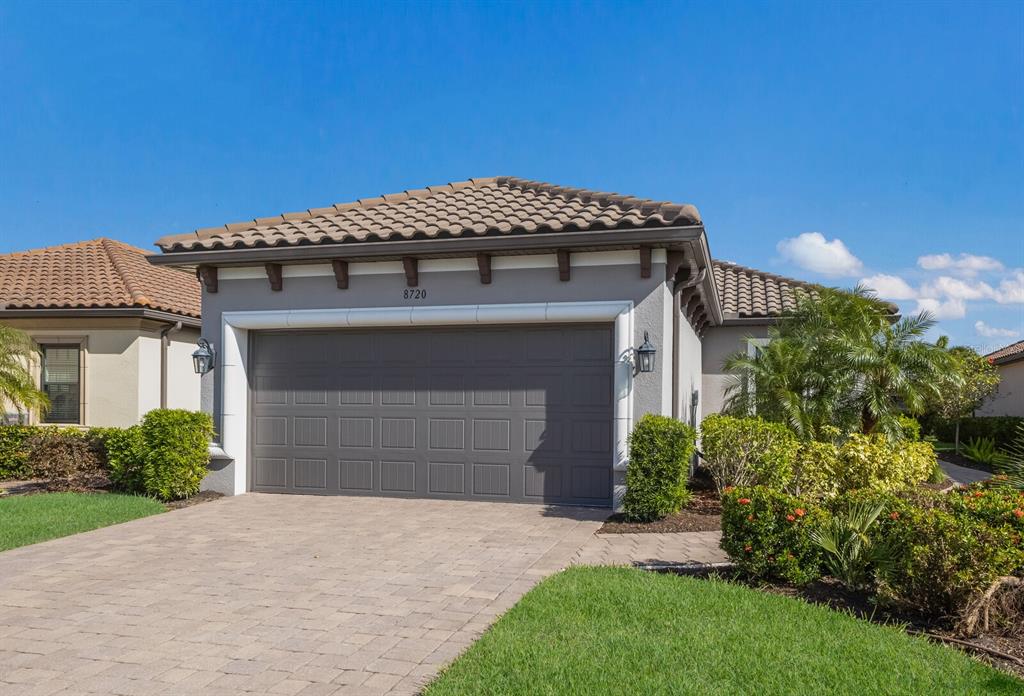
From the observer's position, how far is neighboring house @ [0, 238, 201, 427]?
15672mm

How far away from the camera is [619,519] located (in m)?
9.30

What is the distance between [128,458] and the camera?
10.7 metres

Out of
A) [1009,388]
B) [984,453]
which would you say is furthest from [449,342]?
[1009,388]

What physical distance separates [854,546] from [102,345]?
15.3m

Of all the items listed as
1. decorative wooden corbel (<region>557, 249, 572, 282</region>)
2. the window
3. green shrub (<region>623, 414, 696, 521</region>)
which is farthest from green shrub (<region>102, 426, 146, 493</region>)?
green shrub (<region>623, 414, 696, 521</region>)

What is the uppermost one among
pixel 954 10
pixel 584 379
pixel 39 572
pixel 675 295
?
pixel 954 10

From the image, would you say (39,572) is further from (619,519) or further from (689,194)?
(689,194)

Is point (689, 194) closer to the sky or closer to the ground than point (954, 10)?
closer to the ground

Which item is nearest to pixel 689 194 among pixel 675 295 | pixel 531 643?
pixel 675 295

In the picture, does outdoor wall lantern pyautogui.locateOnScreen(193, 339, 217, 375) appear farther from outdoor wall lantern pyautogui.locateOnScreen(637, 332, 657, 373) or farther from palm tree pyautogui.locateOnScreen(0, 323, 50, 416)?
outdoor wall lantern pyautogui.locateOnScreen(637, 332, 657, 373)

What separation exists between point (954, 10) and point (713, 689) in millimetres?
11479

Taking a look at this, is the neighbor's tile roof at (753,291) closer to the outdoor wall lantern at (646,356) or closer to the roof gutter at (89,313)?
the outdoor wall lantern at (646,356)

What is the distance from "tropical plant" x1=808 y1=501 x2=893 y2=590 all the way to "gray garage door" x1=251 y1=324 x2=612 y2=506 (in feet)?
14.1

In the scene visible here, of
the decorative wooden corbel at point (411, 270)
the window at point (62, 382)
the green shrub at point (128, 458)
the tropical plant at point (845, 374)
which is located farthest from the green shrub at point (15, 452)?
the tropical plant at point (845, 374)
